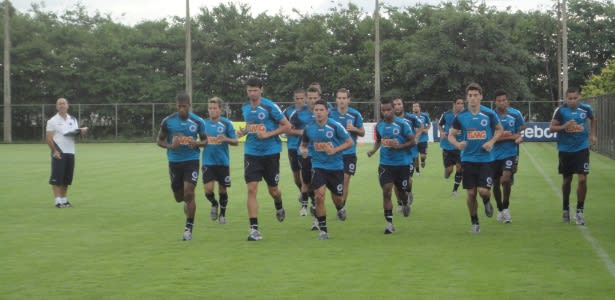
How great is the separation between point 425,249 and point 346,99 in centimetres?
398

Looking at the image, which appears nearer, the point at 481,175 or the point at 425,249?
the point at 425,249

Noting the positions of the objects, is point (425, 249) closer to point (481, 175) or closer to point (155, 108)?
point (481, 175)

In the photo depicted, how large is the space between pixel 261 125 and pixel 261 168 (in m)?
0.57

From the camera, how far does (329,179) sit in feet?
44.0

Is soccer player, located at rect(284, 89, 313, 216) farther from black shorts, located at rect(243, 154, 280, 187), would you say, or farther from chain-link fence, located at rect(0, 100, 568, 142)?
chain-link fence, located at rect(0, 100, 568, 142)

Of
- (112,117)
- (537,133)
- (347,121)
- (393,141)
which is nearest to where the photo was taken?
(393,141)

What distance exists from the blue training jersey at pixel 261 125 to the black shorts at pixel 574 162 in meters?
4.15

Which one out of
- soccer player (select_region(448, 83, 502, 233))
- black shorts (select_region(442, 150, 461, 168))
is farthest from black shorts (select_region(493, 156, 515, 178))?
black shorts (select_region(442, 150, 461, 168))

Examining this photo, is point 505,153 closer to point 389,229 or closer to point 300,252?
point 389,229

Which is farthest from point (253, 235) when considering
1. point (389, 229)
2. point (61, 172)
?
point (61, 172)

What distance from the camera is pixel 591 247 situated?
12148 mm

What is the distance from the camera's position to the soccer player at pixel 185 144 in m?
13.3

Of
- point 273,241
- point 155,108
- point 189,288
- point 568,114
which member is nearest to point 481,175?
point 568,114

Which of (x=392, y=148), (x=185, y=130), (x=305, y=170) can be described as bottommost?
(x=305, y=170)
